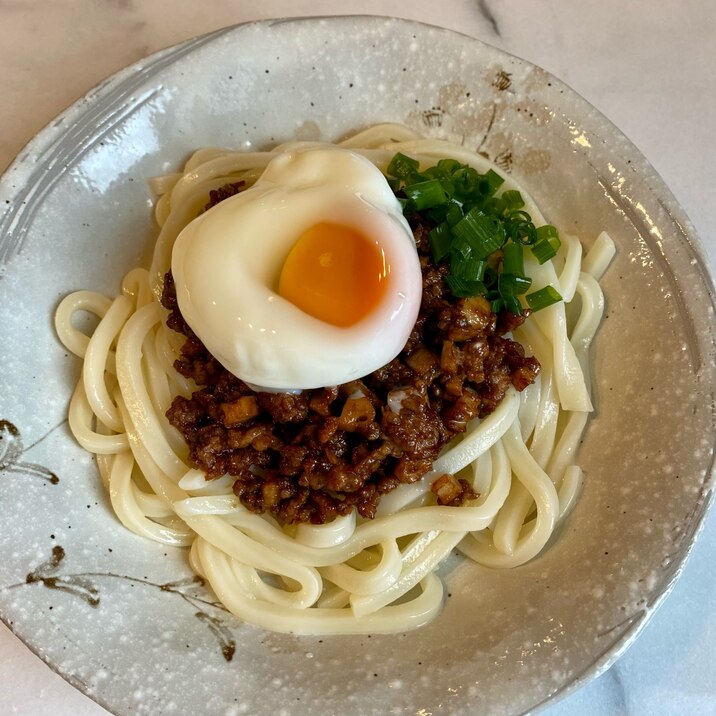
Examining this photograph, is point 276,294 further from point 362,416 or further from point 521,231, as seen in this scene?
point 521,231

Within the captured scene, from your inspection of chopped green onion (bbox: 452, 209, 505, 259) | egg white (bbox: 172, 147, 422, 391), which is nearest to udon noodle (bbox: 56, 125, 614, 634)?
chopped green onion (bbox: 452, 209, 505, 259)

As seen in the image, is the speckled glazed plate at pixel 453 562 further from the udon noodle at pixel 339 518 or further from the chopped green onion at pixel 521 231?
the chopped green onion at pixel 521 231

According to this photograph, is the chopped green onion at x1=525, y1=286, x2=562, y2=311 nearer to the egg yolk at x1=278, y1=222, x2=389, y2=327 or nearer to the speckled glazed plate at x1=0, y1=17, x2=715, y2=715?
the speckled glazed plate at x1=0, y1=17, x2=715, y2=715

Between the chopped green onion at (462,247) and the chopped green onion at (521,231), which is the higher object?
the chopped green onion at (521,231)

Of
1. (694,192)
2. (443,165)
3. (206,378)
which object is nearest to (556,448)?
(443,165)

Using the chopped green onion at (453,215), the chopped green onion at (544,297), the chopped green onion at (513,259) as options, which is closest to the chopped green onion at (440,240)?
the chopped green onion at (453,215)
